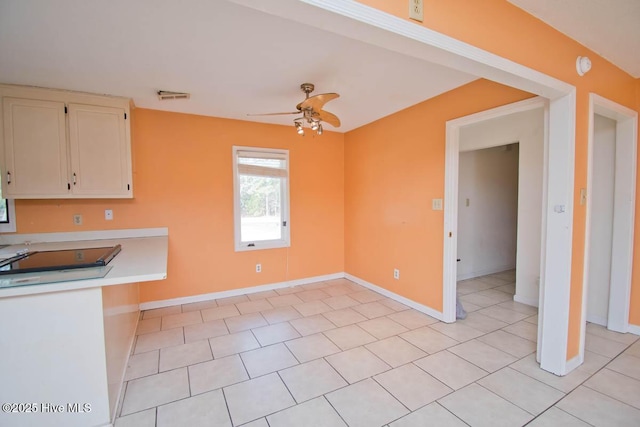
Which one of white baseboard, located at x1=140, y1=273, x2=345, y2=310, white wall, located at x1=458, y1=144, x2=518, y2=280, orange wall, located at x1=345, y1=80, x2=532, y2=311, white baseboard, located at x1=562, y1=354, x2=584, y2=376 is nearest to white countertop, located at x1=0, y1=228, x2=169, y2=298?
white baseboard, located at x1=140, y1=273, x2=345, y2=310

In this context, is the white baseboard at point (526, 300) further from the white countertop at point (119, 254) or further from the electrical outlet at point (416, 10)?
the white countertop at point (119, 254)

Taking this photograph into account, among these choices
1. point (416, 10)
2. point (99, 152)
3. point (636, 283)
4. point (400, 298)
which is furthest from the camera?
point (400, 298)

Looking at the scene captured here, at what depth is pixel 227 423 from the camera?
5.56ft

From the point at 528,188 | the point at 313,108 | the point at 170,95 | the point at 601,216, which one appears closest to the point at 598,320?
the point at 601,216

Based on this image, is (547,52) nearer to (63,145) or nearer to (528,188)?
(528,188)

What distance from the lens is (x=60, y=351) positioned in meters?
1.53

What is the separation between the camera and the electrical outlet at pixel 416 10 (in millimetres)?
1187

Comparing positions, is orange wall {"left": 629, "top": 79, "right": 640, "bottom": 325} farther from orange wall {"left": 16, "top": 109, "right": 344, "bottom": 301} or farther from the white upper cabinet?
the white upper cabinet

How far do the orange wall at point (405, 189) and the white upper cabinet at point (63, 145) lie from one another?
2.92 metres

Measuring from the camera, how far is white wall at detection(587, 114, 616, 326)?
2.78 metres

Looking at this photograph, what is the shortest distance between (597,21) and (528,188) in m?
2.16

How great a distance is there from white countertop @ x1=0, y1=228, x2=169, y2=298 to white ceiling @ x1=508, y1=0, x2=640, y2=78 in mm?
2631

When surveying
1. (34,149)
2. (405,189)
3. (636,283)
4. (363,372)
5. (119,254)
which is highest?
(34,149)

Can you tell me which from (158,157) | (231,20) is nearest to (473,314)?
(231,20)
